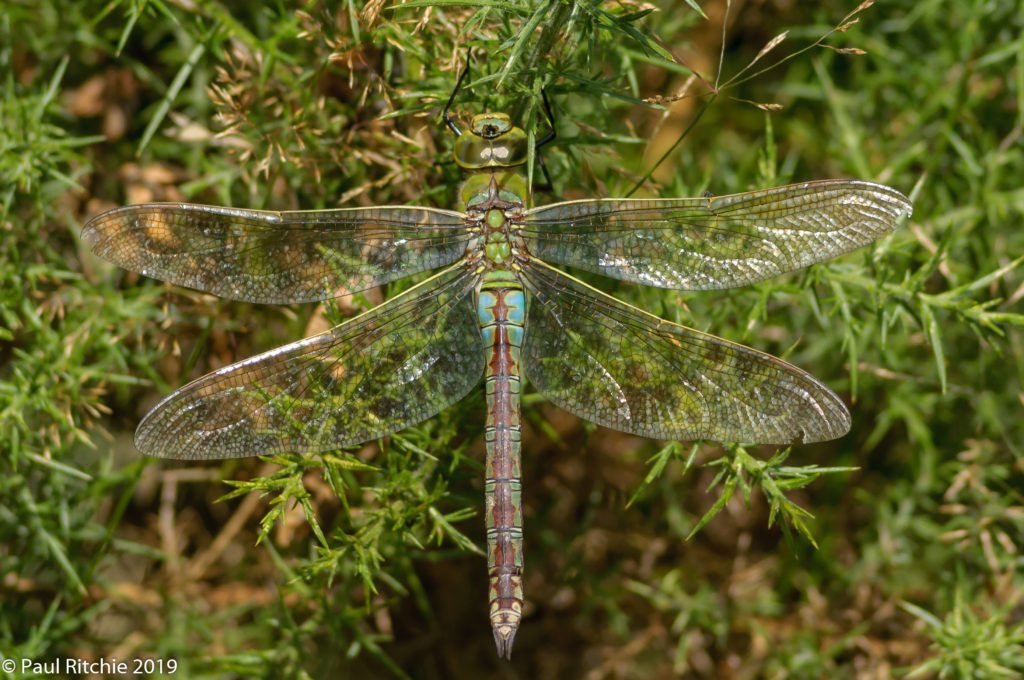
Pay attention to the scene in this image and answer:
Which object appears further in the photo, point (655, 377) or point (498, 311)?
point (498, 311)

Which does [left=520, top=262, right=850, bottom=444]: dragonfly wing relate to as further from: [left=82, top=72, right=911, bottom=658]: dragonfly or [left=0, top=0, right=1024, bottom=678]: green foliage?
[left=0, top=0, right=1024, bottom=678]: green foliage

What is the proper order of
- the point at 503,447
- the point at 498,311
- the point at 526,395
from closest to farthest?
1. the point at 503,447
2. the point at 498,311
3. the point at 526,395

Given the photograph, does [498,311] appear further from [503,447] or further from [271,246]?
[271,246]

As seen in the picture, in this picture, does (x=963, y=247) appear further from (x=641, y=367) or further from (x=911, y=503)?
(x=641, y=367)

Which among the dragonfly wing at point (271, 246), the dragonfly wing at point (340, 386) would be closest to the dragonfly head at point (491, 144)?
the dragonfly wing at point (271, 246)

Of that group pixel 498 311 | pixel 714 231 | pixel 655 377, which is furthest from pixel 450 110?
pixel 655 377

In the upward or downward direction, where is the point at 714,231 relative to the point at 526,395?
upward

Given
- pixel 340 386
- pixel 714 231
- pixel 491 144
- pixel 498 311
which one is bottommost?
pixel 340 386
